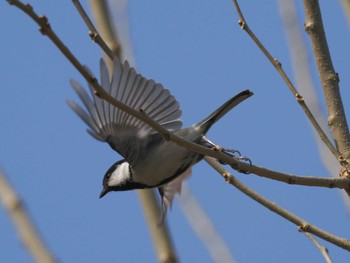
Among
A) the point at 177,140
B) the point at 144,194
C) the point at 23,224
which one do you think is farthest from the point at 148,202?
the point at 23,224

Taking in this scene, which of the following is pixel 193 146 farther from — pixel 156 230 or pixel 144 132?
pixel 144 132

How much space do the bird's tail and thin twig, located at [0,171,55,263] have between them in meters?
1.19

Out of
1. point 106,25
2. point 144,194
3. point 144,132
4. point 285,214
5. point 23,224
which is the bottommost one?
point 285,214

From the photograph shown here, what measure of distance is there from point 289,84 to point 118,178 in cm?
116

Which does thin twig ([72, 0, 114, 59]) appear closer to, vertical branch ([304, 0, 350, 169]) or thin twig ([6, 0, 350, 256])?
thin twig ([6, 0, 350, 256])

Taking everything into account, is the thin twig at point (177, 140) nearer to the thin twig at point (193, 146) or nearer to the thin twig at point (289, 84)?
the thin twig at point (193, 146)

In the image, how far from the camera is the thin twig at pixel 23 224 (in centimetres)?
182

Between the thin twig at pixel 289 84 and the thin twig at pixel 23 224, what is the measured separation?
1055 mm

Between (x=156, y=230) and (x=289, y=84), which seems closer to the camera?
(x=156, y=230)

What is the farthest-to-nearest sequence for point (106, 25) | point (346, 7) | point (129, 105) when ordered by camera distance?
point (129, 105), point (346, 7), point (106, 25)

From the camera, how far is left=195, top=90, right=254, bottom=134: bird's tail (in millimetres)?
2918

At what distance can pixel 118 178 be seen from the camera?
346 cm

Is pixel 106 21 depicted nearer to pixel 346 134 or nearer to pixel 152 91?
pixel 152 91

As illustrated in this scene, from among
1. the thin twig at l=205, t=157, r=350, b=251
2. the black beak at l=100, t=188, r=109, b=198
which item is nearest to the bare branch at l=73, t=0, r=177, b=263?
the thin twig at l=205, t=157, r=350, b=251
